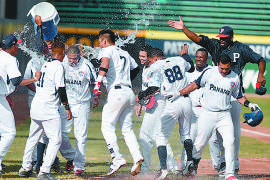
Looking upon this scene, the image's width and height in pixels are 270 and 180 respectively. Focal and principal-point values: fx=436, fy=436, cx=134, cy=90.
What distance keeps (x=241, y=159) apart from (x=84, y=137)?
3.77m

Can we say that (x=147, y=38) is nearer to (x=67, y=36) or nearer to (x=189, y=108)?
(x=67, y=36)

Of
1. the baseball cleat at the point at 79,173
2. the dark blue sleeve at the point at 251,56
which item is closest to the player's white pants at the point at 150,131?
the baseball cleat at the point at 79,173

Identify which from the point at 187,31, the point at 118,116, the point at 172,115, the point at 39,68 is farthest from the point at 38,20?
the point at 172,115

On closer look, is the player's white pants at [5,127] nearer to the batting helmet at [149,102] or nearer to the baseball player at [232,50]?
the batting helmet at [149,102]

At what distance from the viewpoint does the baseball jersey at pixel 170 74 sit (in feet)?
21.5

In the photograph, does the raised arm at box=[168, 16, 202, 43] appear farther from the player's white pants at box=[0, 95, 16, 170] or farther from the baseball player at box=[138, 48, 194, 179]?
the player's white pants at box=[0, 95, 16, 170]

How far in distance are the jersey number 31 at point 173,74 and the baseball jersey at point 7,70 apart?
85.8 inches

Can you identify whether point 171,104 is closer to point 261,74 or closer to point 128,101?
point 128,101

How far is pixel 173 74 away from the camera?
259 inches

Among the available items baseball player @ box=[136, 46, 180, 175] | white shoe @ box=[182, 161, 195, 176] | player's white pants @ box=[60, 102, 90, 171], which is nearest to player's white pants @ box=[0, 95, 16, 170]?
player's white pants @ box=[60, 102, 90, 171]

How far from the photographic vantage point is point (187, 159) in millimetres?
6531

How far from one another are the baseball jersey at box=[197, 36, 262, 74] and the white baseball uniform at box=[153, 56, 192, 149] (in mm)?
501

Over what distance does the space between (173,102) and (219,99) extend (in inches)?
29.2

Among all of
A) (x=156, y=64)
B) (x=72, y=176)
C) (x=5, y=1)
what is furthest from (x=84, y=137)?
(x=5, y=1)
